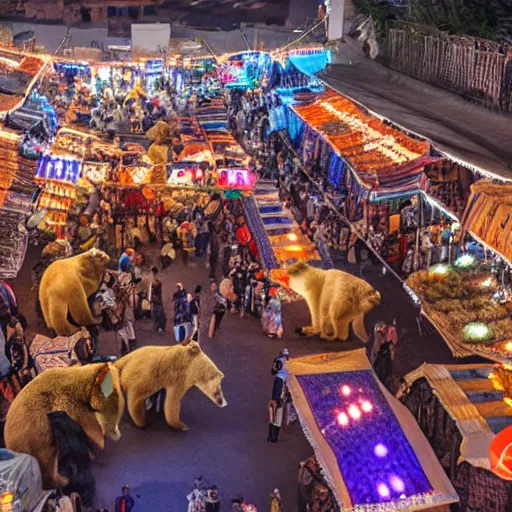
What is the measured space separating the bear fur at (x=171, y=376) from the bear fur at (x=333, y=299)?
2.60m

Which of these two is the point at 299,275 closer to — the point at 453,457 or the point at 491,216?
the point at 491,216

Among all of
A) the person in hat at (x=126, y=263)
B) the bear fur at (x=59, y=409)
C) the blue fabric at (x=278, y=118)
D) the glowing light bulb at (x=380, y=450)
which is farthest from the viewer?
the blue fabric at (x=278, y=118)

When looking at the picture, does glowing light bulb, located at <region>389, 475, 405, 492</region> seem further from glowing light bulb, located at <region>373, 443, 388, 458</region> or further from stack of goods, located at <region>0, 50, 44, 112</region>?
stack of goods, located at <region>0, 50, 44, 112</region>

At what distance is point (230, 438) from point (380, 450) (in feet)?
7.31

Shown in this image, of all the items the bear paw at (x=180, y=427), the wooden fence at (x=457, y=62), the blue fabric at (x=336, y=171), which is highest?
the wooden fence at (x=457, y=62)

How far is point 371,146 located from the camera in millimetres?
11875

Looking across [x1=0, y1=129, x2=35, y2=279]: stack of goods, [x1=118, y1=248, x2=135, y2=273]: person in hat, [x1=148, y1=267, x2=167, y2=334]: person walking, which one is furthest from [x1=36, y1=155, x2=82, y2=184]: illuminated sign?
[x1=148, y1=267, x2=167, y2=334]: person walking

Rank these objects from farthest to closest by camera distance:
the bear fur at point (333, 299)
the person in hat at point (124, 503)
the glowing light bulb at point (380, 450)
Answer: the bear fur at point (333, 299)
the person in hat at point (124, 503)
the glowing light bulb at point (380, 450)

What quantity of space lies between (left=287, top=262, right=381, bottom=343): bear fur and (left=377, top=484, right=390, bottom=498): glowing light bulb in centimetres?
422

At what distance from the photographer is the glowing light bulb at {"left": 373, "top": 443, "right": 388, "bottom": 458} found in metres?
7.00

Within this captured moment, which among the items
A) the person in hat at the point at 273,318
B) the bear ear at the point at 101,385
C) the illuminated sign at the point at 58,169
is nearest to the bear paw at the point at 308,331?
the person in hat at the point at 273,318

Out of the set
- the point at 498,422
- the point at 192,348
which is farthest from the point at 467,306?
the point at 192,348

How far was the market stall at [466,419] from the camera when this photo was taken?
6523 millimetres

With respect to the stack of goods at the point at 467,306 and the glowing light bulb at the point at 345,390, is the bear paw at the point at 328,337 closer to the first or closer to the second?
the stack of goods at the point at 467,306
